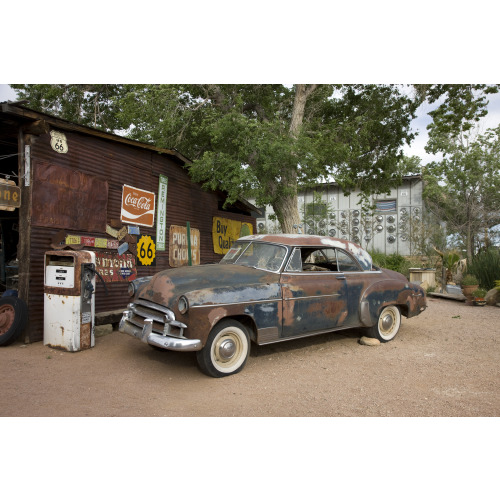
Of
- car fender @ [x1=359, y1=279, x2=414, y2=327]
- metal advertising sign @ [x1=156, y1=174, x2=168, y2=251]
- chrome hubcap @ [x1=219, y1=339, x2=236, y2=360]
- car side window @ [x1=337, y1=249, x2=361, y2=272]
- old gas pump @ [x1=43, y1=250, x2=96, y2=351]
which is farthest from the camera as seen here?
metal advertising sign @ [x1=156, y1=174, x2=168, y2=251]

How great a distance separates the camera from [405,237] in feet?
83.7

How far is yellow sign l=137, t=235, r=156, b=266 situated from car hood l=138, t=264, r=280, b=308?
3.54 meters

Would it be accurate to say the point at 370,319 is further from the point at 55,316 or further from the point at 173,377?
the point at 55,316

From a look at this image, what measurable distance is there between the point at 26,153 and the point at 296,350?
5.39 meters

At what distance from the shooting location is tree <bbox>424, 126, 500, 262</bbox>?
20.5m

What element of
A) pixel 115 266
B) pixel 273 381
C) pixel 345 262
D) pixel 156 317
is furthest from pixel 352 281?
pixel 115 266

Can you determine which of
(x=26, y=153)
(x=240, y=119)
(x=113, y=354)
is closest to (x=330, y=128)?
(x=240, y=119)

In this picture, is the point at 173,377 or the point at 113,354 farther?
the point at 113,354

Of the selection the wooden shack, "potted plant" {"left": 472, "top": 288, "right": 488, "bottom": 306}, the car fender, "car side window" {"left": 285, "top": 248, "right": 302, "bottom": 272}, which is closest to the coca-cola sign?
the wooden shack

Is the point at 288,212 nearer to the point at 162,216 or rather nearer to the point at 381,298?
the point at 162,216

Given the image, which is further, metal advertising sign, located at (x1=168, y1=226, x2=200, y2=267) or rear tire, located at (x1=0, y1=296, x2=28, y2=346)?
metal advertising sign, located at (x1=168, y1=226, x2=200, y2=267)

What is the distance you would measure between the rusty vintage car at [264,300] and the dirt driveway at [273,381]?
416mm

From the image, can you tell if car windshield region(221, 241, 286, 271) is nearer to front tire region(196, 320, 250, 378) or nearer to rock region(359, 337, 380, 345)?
front tire region(196, 320, 250, 378)

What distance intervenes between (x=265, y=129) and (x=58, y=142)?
4424mm
